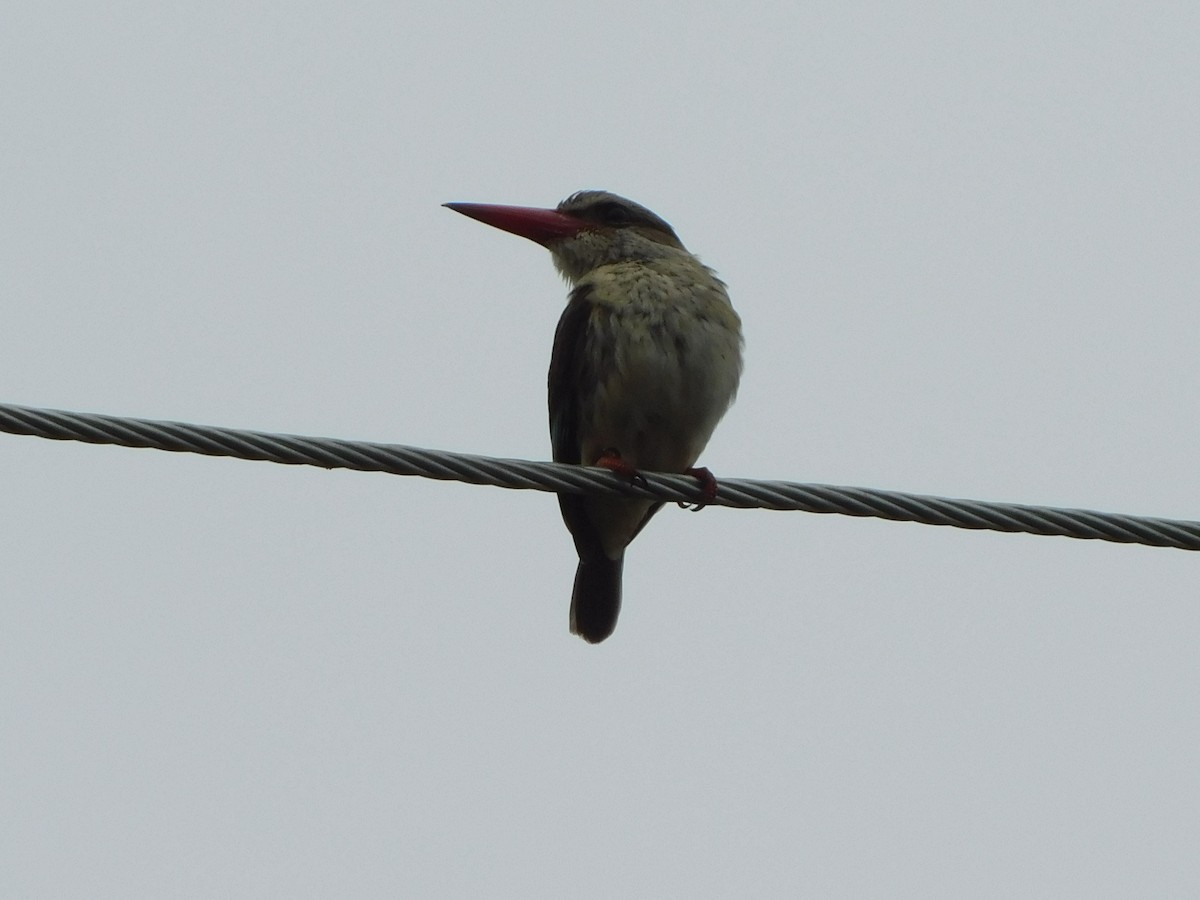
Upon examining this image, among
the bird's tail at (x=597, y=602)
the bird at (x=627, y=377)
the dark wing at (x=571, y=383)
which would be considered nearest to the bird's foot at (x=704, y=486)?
the bird at (x=627, y=377)

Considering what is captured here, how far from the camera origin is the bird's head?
20.7 ft

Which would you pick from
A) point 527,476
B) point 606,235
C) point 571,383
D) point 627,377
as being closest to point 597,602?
point 571,383

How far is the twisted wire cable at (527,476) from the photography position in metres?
3.57

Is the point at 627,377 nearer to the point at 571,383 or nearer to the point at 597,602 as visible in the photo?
the point at 571,383

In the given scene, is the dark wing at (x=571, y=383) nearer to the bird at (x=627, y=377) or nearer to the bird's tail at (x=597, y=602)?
the bird at (x=627, y=377)

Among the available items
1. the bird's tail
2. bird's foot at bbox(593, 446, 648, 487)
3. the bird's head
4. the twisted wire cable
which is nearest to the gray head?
the bird's head

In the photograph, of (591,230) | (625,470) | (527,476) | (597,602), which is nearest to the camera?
(527,476)

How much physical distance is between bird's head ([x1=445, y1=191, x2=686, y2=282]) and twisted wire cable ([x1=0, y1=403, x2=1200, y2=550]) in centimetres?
218

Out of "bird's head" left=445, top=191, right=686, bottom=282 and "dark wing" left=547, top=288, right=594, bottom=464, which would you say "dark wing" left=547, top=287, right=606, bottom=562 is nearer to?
"dark wing" left=547, top=288, right=594, bottom=464

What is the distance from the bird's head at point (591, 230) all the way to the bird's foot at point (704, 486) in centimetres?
148

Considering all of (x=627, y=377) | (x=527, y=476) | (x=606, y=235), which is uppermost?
(x=606, y=235)

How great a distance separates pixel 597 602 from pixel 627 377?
4.04 feet

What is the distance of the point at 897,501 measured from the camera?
3973 mm

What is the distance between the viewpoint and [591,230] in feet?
21.3
